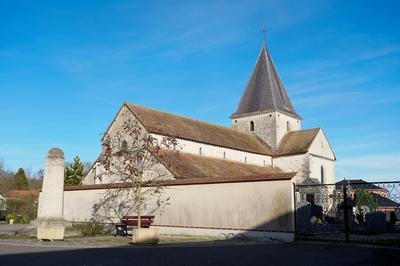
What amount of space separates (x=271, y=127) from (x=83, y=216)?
78.4 feet

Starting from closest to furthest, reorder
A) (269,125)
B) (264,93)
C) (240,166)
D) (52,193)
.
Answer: (52,193) → (240,166) → (269,125) → (264,93)

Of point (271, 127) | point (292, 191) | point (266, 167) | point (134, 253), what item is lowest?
point (134, 253)

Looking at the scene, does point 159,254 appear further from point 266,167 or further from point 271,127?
point 271,127

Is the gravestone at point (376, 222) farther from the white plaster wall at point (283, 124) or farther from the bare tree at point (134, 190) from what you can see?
the white plaster wall at point (283, 124)

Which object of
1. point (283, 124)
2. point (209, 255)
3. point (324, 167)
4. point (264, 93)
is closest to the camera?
point (209, 255)

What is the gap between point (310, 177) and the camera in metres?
39.1

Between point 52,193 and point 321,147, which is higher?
point 321,147

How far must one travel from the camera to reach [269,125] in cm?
4284

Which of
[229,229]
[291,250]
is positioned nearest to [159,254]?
[291,250]

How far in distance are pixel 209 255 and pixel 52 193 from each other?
910cm

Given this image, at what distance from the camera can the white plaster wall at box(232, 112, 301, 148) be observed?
139 feet

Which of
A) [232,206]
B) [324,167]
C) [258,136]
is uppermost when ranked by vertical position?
[258,136]

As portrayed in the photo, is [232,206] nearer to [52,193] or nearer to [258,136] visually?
[52,193]

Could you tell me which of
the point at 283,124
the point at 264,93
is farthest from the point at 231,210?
the point at 264,93
